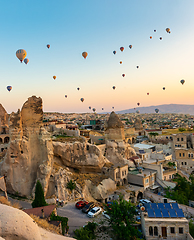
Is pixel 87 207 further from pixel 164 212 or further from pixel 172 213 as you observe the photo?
pixel 172 213

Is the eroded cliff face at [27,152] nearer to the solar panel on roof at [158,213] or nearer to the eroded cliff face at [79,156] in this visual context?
the eroded cliff face at [79,156]

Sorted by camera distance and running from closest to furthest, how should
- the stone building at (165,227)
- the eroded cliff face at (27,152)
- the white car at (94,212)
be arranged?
the stone building at (165,227)
the white car at (94,212)
the eroded cliff face at (27,152)

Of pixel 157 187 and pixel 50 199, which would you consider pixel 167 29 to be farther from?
pixel 50 199

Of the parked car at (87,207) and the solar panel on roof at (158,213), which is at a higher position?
the solar panel on roof at (158,213)

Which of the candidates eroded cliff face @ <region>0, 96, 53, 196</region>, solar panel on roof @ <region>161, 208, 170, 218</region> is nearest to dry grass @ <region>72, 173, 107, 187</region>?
eroded cliff face @ <region>0, 96, 53, 196</region>

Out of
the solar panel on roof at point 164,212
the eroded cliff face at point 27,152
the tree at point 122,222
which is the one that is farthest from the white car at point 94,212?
the eroded cliff face at point 27,152

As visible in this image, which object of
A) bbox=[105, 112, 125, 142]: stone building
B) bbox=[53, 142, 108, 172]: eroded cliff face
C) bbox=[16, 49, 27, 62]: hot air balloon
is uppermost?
bbox=[16, 49, 27, 62]: hot air balloon

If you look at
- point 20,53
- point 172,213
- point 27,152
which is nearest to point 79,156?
point 27,152

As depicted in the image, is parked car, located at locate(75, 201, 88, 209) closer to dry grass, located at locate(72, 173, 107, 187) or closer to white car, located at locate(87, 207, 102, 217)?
white car, located at locate(87, 207, 102, 217)

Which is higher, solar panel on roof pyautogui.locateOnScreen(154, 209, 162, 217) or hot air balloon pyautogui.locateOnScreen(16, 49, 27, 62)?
hot air balloon pyautogui.locateOnScreen(16, 49, 27, 62)
